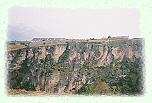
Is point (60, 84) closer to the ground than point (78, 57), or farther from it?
closer to the ground

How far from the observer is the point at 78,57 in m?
2.92

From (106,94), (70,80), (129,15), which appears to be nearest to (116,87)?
(106,94)

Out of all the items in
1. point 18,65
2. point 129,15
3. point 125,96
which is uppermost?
point 129,15

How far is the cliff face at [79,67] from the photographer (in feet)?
9.45

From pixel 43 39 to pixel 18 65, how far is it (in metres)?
0.24

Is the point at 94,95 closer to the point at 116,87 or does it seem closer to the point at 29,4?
the point at 116,87

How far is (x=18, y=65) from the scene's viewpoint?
288 centimetres

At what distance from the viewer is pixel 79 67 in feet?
9.56

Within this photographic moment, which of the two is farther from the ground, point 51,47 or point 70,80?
point 51,47

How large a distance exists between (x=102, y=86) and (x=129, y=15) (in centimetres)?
51

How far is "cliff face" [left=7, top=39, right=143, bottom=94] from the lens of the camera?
9.45ft

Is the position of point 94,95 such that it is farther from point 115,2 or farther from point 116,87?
point 115,2

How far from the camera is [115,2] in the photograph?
9.70 ft

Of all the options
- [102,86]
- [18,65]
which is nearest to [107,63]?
[102,86]
